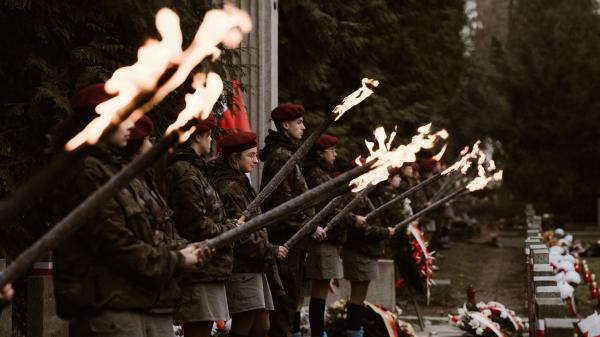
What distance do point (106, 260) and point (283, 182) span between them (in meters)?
3.48

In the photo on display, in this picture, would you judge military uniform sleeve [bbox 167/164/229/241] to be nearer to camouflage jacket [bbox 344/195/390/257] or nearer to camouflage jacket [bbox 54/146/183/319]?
camouflage jacket [bbox 54/146/183/319]

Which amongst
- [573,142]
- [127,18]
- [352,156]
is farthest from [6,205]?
[573,142]

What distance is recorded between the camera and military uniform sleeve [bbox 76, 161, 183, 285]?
443 centimetres

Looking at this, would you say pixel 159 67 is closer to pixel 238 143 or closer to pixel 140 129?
pixel 140 129

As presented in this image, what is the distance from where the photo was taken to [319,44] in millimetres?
15391

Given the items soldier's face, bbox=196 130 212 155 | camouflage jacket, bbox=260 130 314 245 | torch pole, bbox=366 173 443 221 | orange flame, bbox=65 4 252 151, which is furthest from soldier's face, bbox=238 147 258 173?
orange flame, bbox=65 4 252 151

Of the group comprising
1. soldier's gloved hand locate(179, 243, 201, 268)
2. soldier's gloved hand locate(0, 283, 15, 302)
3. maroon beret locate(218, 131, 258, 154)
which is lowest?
soldier's gloved hand locate(0, 283, 15, 302)

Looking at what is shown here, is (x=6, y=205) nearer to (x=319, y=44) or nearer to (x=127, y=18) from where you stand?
(x=127, y=18)

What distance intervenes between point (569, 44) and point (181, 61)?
34.8 metres

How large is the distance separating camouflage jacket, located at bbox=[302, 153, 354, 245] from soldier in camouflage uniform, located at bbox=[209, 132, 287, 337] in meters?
1.71

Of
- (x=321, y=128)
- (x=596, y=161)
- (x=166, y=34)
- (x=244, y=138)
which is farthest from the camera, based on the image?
(x=596, y=161)

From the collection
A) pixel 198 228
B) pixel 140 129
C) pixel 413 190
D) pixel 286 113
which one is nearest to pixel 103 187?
pixel 140 129

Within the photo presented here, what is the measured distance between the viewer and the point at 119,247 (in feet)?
14.6

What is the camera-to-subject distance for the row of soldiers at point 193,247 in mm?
4480
